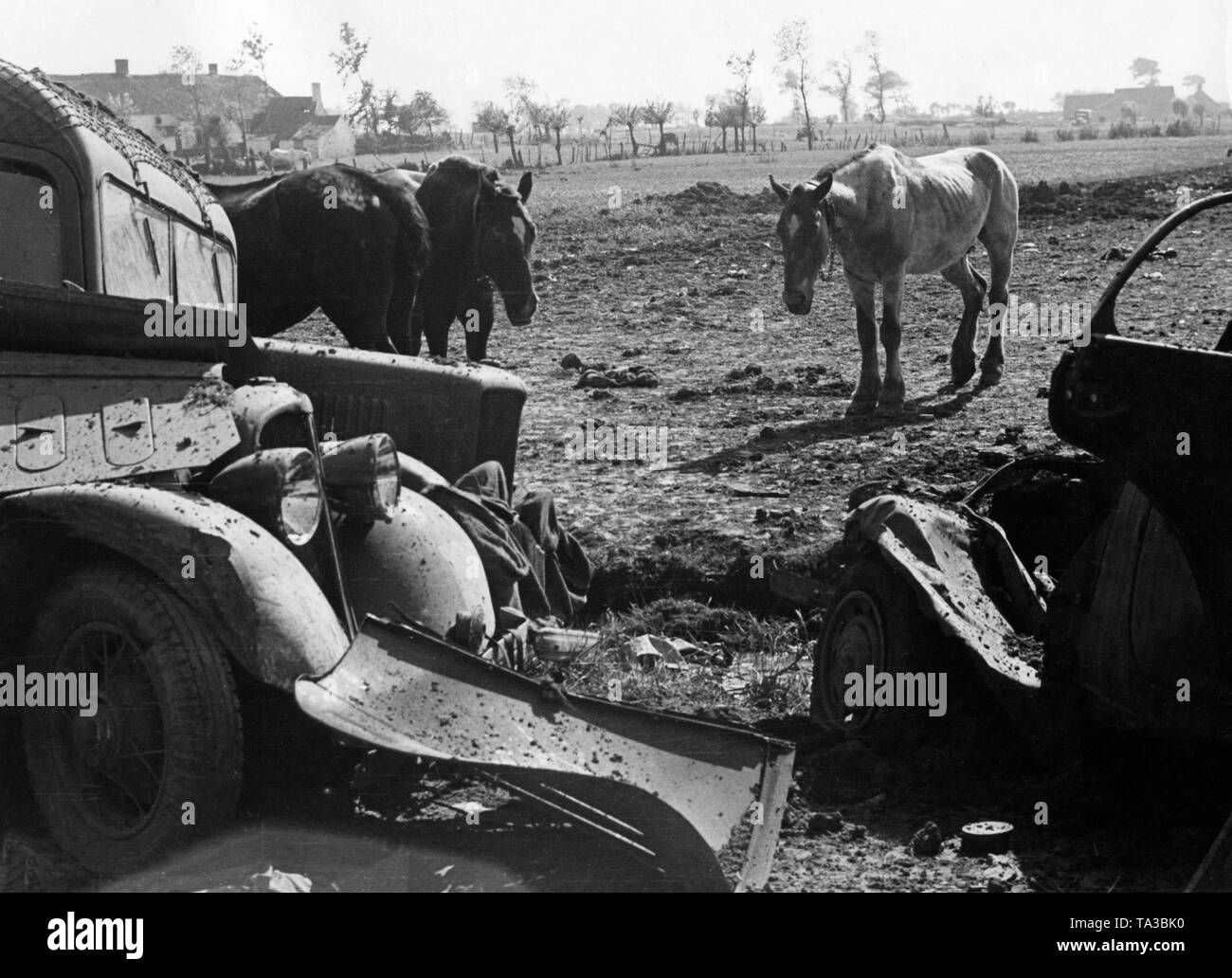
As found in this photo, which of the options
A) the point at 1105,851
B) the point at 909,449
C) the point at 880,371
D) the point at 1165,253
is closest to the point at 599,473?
the point at 909,449

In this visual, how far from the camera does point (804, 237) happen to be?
401 inches

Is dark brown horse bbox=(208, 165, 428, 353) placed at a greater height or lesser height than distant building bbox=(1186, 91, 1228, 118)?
lesser

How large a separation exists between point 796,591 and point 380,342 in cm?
534

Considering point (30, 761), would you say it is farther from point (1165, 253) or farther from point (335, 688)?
point (1165, 253)

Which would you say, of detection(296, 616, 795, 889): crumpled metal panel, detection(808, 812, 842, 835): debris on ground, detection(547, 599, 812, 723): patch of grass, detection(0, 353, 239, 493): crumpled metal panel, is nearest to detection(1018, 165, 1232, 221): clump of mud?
detection(547, 599, 812, 723): patch of grass

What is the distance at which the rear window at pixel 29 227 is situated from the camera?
158 inches

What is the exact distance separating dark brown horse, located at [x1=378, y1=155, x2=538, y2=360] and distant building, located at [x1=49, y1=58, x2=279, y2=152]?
1.73 meters

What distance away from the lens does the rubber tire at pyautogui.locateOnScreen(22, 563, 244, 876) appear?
3205mm

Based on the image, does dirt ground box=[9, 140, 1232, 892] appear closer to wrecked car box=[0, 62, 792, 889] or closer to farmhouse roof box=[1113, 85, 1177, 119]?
wrecked car box=[0, 62, 792, 889]

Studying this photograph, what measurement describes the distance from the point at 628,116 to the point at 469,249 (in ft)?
54.9

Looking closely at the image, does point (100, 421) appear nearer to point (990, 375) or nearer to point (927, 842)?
point (927, 842)

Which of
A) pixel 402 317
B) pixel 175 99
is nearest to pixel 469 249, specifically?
pixel 402 317

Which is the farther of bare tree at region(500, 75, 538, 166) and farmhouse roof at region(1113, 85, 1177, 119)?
farmhouse roof at region(1113, 85, 1177, 119)

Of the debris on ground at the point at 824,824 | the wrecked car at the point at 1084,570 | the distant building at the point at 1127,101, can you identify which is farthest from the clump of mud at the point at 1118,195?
the distant building at the point at 1127,101
